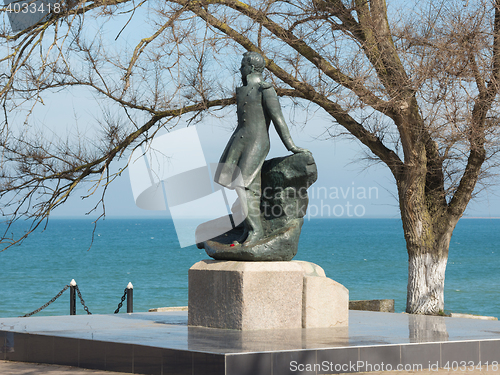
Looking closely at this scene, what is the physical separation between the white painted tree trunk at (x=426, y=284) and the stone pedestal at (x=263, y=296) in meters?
3.97

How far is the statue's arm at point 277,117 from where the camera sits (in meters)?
7.71

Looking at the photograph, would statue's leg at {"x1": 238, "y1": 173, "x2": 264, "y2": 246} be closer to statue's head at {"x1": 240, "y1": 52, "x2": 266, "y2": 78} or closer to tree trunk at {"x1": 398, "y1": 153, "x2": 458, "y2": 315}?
statue's head at {"x1": 240, "y1": 52, "x2": 266, "y2": 78}

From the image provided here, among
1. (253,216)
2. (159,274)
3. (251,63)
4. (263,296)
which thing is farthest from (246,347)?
(159,274)

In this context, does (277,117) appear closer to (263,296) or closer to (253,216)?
(253,216)

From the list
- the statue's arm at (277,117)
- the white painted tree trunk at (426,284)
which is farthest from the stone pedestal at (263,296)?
the white painted tree trunk at (426,284)

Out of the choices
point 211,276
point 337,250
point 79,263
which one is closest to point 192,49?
point 211,276

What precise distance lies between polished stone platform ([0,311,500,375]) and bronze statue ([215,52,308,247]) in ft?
5.09

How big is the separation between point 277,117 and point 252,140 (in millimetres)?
399

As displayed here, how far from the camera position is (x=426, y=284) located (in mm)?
11430

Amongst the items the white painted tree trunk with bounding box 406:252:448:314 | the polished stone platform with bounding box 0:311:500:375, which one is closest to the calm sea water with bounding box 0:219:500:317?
the white painted tree trunk with bounding box 406:252:448:314

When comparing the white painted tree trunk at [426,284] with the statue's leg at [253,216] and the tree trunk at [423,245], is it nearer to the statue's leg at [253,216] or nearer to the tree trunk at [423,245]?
the tree trunk at [423,245]

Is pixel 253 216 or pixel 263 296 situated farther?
pixel 253 216

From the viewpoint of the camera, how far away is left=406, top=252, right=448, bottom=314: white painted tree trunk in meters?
11.3

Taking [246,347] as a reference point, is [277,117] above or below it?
above
